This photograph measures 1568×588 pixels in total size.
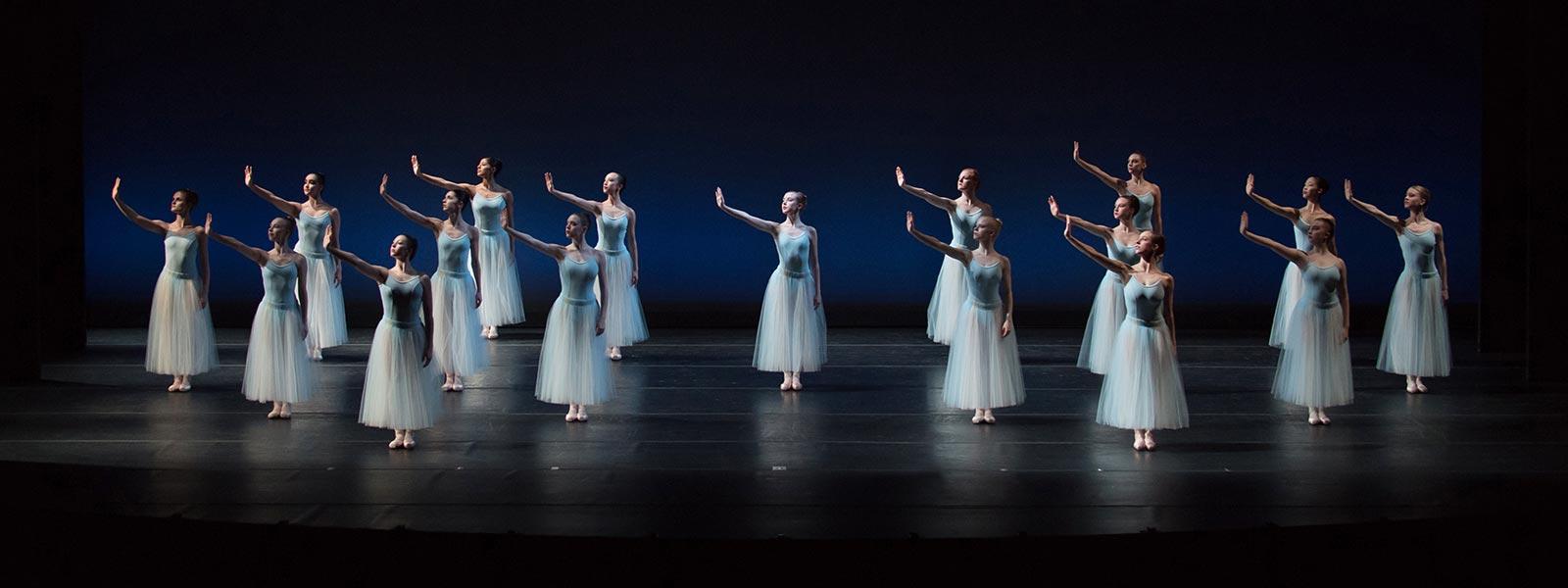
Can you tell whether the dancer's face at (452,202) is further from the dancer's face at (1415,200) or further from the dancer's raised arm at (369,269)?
the dancer's face at (1415,200)

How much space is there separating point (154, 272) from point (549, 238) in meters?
3.03

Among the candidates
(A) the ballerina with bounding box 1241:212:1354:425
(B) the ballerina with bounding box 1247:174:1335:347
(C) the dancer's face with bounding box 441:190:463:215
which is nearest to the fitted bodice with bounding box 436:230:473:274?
(C) the dancer's face with bounding box 441:190:463:215

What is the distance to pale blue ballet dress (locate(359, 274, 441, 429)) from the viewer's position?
25.9ft

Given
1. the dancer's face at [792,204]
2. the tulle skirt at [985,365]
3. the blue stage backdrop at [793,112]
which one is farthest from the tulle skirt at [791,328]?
the blue stage backdrop at [793,112]

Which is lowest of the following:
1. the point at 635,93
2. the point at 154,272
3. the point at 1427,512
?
the point at 1427,512

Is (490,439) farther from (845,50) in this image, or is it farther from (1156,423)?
(845,50)

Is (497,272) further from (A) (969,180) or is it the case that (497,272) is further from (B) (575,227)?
(B) (575,227)

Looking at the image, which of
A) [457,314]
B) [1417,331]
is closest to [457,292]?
[457,314]

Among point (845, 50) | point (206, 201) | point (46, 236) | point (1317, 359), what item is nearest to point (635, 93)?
point (845, 50)

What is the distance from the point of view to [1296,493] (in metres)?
7.02

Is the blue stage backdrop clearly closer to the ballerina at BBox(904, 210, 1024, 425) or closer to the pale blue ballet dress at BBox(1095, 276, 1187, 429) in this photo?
the ballerina at BBox(904, 210, 1024, 425)

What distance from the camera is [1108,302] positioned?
10.5 m

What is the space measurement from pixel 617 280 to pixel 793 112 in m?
2.74

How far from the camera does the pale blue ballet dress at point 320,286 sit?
11.2 metres
